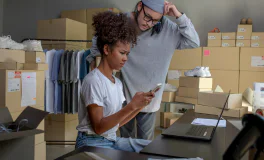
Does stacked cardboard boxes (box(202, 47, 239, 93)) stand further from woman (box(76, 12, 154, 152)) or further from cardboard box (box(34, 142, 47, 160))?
woman (box(76, 12, 154, 152))

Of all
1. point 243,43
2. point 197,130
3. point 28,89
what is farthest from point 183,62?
point 197,130

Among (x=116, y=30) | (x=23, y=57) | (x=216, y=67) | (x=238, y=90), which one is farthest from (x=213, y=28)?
(x=116, y=30)

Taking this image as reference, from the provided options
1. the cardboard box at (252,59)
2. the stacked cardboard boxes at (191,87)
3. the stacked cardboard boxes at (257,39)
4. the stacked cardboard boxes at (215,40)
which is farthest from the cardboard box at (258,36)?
the stacked cardboard boxes at (191,87)

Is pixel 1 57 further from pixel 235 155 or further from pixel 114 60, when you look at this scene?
pixel 235 155

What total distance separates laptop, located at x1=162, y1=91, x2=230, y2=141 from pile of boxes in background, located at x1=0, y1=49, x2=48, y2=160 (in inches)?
53.5

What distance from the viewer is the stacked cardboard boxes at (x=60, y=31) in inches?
146

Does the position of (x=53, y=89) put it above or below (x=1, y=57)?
below

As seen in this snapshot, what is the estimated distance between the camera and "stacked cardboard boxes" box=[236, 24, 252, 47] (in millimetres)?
3441

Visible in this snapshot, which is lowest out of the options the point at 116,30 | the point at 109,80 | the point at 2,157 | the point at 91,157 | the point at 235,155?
the point at 2,157

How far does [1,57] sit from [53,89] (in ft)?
3.96

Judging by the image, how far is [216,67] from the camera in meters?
3.54

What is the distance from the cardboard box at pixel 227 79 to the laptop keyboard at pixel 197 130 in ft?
A: 7.26

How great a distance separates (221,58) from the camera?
3.52m

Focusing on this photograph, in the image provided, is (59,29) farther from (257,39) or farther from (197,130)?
(197,130)
